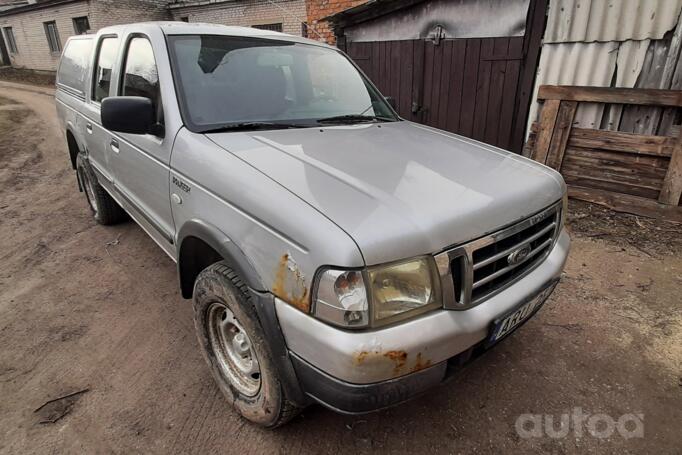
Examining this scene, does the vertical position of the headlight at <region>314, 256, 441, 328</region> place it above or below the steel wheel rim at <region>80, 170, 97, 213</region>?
above

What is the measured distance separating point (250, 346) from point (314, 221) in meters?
0.81

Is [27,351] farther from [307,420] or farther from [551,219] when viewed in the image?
[551,219]

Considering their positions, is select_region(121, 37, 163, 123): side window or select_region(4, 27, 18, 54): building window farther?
select_region(4, 27, 18, 54): building window

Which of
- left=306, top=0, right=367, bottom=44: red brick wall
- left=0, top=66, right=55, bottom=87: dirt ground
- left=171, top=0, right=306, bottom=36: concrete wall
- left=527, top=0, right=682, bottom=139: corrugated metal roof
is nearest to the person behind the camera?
left=527, top=0, right=682, bottom=139: corrugated metal roof

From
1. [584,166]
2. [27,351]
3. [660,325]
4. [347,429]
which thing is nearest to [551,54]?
[584,166]

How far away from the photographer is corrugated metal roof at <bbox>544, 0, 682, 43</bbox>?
13.7 feet

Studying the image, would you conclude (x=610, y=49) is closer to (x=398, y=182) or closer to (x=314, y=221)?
(x=398, y=182)

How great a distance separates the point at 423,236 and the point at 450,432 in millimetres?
1188

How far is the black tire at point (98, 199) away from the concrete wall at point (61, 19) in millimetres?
16775

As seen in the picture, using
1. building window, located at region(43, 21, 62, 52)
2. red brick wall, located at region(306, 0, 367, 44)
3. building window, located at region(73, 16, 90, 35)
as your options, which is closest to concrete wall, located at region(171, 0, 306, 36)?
building window, located at region(73, 16, 90, 35)

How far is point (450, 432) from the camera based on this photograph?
6.71 feet

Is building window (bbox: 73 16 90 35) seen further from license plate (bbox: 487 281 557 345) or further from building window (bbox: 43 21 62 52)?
license plate (bbox: 487 281 557 345)

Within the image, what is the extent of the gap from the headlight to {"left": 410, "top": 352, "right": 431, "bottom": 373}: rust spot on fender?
0.16 metres

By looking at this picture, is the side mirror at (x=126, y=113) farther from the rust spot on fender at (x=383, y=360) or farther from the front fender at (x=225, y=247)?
the rust spot on fender at (x=383, y=360)
